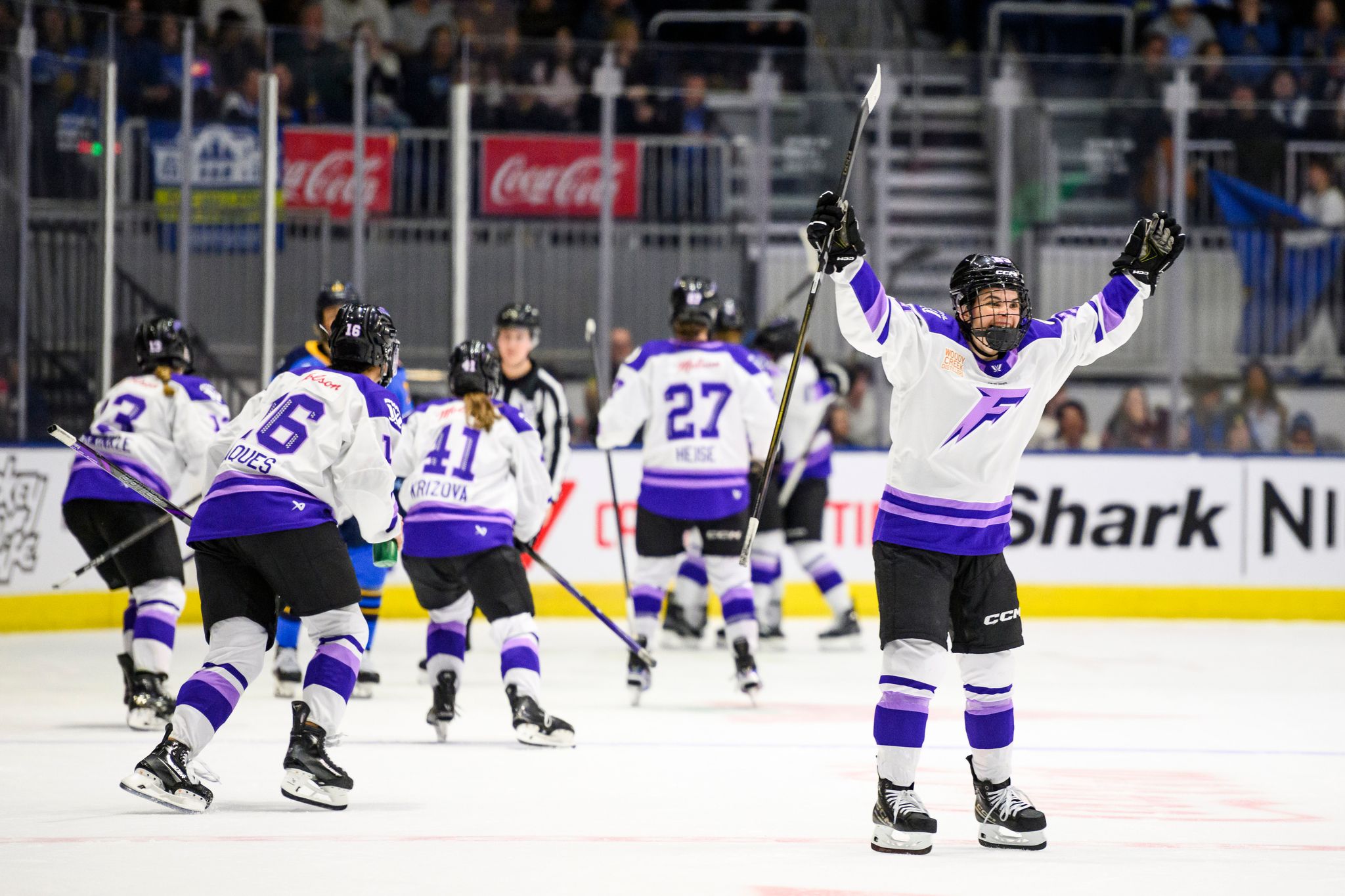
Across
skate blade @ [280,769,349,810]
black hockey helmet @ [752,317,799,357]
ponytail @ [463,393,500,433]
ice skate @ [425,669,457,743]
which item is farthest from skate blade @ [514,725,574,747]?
black hockey helmet @ [752,317,799,357]

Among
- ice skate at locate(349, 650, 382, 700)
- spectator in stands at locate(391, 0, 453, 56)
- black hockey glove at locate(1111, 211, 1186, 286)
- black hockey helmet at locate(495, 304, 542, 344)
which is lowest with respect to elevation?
ice skate at locate(349, 650, 382, 700)

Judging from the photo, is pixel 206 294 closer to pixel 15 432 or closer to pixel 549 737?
pixel 15 432

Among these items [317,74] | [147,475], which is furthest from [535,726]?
[317,74]

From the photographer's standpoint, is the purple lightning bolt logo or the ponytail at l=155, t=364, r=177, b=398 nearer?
the purple lightning bolt logo

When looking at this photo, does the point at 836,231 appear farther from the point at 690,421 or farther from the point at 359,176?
the point at 359,176

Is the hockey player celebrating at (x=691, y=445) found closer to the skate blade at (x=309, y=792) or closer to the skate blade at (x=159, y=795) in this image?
the skate blade at (x=309, y=792)

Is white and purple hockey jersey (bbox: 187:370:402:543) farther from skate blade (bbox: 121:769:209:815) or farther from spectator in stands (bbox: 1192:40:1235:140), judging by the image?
spectator in stands (bbox: 1192:40:1235:140)

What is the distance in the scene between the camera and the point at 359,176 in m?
9.88

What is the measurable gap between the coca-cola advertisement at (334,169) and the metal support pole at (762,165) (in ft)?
6.54

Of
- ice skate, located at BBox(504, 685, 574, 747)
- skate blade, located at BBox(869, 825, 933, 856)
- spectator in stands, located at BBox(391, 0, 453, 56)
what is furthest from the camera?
spectator in stands, located at BBox(391, 0, 453, 56)

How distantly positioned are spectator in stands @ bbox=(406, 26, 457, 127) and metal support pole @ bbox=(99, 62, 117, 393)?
5.29ft

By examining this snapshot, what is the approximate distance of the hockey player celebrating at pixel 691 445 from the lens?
6.73 m

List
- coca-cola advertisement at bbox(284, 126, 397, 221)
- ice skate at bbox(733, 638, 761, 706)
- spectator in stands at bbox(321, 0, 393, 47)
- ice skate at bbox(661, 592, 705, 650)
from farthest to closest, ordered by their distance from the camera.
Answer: spectator in stands at bbox(321, 0, 393, 47)
coca-cola advertisement at bbox(284, 126, 397, 221)
ice skate at bbox(661, 592, 705, 650)
ice skate at bbox(733, 638, 761, 706)

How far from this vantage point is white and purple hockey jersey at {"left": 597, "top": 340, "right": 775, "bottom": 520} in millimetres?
6789
